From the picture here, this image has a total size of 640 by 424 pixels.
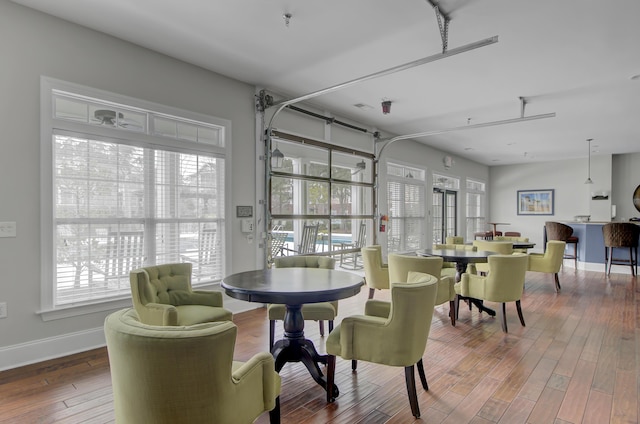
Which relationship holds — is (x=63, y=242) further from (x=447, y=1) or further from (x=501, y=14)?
(x=501, y=14)

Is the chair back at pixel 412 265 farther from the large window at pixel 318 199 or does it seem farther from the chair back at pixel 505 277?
the large window at pixel 318 199

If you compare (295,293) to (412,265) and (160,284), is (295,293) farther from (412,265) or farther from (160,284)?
(412,265)

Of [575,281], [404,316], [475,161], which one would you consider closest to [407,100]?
[404,316]

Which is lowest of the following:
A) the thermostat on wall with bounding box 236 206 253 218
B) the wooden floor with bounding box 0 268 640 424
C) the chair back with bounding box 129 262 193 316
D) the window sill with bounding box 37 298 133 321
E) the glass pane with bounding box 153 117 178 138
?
the wooden floor with bounding box 0 268 640 424

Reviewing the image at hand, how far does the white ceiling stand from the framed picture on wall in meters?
5.62

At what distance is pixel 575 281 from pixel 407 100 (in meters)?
4.92

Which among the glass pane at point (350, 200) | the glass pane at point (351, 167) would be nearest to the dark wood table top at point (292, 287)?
the glass pane at point (350, 200)

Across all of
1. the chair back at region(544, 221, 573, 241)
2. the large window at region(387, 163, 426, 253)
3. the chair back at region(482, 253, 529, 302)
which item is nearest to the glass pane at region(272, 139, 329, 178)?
the large window at region(387, 163, 426, 253)

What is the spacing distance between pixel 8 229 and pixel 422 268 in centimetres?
366

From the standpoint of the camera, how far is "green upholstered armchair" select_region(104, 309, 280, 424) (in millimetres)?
1314

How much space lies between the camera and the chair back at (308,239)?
5.59m

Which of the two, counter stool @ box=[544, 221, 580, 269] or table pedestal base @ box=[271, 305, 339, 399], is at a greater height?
counter stool @ box=[544, 221, 580, 269]

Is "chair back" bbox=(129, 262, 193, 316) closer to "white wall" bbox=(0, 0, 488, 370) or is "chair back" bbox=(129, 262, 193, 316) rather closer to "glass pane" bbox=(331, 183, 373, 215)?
"white wall" bbox=(0, 0, 488, 370)

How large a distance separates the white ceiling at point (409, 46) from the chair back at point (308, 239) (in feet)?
6.39
